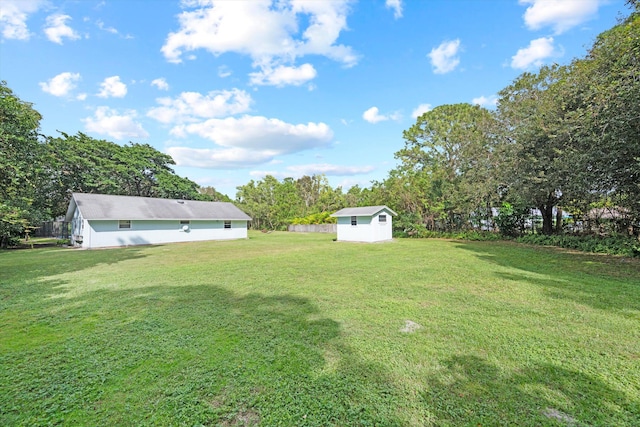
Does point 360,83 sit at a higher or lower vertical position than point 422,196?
higher

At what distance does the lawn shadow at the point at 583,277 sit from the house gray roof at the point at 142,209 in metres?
18.5

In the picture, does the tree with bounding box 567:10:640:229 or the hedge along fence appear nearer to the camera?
the tree with bounding box 567:10:640:229

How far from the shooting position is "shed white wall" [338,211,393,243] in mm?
17516

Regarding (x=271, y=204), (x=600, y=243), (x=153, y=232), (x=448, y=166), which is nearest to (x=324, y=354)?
(x=600, y=243)

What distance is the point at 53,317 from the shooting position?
4.56 m

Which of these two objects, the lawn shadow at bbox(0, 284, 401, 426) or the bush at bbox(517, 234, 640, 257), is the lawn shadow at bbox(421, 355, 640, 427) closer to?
the lawn shadow at bbox(0, 284, 401, 426)

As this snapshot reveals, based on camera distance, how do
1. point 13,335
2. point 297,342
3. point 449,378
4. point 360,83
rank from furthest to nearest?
point 360,83, point 13,335, point 297,342, point 449,378

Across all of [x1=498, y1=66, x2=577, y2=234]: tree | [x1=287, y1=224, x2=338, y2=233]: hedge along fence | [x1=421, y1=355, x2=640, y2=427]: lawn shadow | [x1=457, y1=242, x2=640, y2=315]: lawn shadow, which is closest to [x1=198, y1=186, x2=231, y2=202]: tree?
[x1=287, y1=224, x2=338, y2=233]: hedge along fence

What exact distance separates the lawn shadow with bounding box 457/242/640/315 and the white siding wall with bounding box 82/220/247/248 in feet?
59.2

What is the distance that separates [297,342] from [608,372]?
128 inches

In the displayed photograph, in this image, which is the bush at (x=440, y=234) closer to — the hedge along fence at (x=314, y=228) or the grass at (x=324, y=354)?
the hedge along fence at (x=314, y=228)

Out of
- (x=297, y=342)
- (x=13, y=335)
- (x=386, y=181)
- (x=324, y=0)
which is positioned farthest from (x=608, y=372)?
(x=386, y=181)

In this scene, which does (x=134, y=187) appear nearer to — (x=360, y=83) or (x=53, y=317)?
(x=360, y=83)

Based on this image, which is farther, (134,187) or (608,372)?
(134,187)
